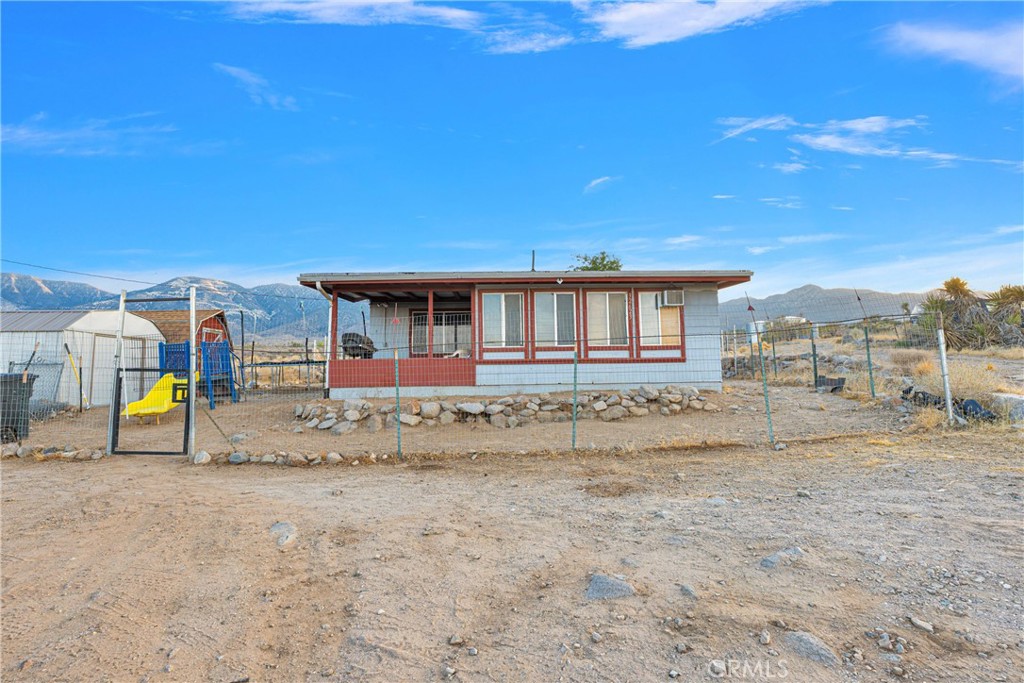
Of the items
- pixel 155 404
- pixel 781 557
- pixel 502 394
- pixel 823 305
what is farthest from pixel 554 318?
pixel 823 305

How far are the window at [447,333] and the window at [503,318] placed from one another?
1294 millimetres

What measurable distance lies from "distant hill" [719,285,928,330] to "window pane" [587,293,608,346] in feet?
32.4

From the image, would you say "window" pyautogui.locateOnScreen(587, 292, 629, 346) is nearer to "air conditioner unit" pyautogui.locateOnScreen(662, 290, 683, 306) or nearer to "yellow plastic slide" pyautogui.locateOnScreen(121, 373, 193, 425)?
"air conditioner unit" pyautogui.locateOnScreen(662, 290, 683, 306)

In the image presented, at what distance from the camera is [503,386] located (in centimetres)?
1508

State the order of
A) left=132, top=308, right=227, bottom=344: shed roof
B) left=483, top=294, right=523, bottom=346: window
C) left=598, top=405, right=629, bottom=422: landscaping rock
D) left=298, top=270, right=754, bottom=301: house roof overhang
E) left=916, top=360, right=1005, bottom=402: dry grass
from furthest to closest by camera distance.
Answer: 1. left=132, top=308, right=227, bottom=344: shed roof
2. left=483, top=294, right=523, bottom=346: window
3. left=298, top=270, right=754, bottom=301: house roof overhang
4. left=598, top=405, right=629, bottom=422: landscaping rock
5. left=916, top=360, right=1005, bottom=402: dry grass

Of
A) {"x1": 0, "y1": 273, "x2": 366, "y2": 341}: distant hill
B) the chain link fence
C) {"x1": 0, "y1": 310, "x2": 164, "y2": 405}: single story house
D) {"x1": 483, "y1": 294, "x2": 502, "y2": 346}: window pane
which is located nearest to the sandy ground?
the chain link fence

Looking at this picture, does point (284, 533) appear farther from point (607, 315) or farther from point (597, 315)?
point (607, 315)

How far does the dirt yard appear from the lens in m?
3.26

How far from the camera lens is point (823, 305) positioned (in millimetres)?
64938

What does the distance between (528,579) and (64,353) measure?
17.8 m

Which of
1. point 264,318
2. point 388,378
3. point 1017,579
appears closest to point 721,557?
point 1017,579

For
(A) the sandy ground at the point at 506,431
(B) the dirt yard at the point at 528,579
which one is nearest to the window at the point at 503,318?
(A) the sandy ground at the point at 506,431

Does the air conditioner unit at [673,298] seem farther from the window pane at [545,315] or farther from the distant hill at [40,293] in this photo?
the distant hill at [40,293]

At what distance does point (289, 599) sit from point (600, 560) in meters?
2.44
